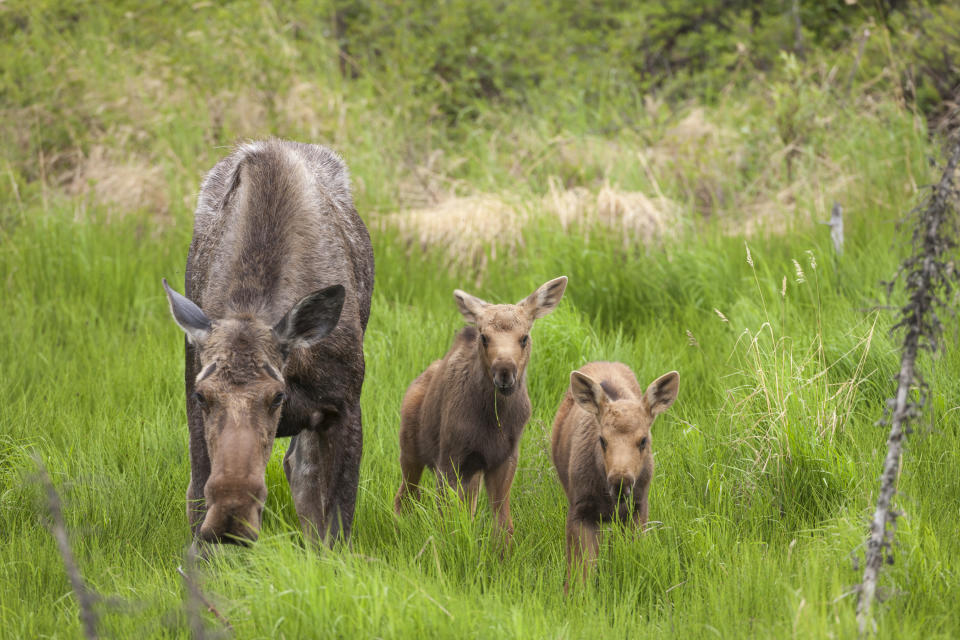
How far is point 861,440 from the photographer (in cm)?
597

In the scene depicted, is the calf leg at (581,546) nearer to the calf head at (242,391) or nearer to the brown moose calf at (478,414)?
the brown moose calf at (478,414)

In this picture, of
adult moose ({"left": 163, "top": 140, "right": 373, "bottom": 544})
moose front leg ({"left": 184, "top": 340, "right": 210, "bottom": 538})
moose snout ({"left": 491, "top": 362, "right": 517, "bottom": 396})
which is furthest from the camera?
moose snout ({"left": 491, "top": 362, "right": 517, "bottom": 396})

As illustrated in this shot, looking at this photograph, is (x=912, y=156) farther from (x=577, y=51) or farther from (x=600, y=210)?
(x=577, y=51)

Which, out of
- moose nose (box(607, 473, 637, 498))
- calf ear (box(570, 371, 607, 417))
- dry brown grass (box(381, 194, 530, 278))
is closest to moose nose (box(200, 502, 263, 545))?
moose nose (box(607, 473, 637, 498))

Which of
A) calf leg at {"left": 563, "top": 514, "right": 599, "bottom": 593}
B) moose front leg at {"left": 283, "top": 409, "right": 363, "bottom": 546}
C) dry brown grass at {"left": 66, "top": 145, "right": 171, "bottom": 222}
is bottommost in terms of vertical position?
calf leg at {"left": 563, "top": 514, "right": 599, "bottom": 593}

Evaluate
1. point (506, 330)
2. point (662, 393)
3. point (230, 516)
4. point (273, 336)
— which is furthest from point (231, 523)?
point (662, 393)

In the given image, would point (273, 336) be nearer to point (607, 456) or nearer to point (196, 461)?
point (196, 461)

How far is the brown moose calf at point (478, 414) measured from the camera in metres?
6.07

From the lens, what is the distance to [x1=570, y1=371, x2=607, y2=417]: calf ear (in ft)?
18.0

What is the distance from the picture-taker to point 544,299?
21.1 feet

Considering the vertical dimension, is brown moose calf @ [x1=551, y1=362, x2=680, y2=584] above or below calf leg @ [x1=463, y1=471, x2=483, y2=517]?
above

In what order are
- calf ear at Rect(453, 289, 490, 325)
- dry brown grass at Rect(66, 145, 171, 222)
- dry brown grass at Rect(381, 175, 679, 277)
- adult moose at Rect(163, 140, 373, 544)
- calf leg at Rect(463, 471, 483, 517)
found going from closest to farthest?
adult moose at Rect(163, 140, 373, 544), calf leg at Rect(463, 471, 483, 517), calf ear at Rect(453, 289, 490, 325), dry brown grass at Rect(381, 175, 679, 277), dry brown grass at Rect(66, 145, 171, 222)

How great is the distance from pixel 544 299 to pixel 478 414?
2.64 ft

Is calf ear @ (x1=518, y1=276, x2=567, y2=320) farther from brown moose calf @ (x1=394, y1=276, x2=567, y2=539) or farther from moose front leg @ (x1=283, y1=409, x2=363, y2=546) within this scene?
moose front leg @ (x1=283, y1=409, x2=363, y2=546)
